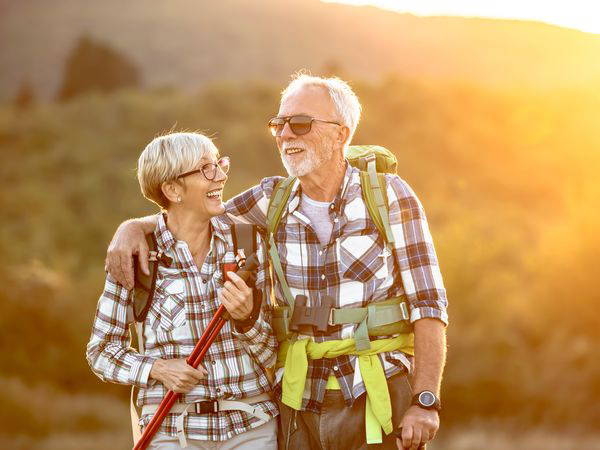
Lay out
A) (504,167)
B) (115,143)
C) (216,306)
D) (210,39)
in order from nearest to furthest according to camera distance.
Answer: (216,306), (504,167), (115,143), (210,39)

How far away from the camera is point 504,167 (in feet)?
183

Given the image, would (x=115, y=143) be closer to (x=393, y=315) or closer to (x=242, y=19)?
(x=242, y=19)

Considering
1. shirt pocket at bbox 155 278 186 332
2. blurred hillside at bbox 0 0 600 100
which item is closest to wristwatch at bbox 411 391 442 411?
shirt pocket at bbox 155 278 186 332

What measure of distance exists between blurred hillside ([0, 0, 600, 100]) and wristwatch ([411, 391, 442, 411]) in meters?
76.4

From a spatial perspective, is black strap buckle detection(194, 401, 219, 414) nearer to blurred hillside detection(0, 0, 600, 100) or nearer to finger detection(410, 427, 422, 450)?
finger detection(410, 427, 422, 450)

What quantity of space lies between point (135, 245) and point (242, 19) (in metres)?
97.2

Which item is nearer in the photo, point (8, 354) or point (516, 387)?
point (516, 387)

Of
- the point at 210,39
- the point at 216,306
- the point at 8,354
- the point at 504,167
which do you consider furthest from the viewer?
the point at 210,39

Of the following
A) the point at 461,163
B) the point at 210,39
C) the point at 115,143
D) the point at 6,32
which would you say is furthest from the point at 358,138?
the point at 6,32

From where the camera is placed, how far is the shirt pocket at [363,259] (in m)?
4.02

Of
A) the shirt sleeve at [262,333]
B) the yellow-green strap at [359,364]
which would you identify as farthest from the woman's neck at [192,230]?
the yellow-green strap at [359,364]

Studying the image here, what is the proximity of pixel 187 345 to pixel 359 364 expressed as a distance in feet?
2.35

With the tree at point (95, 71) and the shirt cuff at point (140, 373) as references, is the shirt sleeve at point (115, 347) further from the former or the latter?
the tree at point (95, 71)

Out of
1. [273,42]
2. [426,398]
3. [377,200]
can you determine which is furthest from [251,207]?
[273,42]
